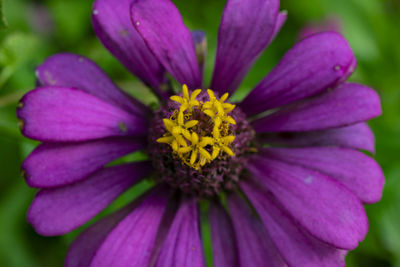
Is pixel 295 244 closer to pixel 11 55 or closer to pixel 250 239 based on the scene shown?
pixel 250 239

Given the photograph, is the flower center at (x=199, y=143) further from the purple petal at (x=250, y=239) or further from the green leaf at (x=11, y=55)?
the green leaf at (x=11, y=55)

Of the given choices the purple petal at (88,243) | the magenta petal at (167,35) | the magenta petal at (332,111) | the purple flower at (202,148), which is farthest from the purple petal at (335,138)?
the purple petal at (88,243)

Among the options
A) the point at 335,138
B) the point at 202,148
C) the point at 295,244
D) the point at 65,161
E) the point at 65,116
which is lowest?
the point at 295,244

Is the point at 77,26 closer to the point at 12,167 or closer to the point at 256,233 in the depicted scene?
the point at 12,167

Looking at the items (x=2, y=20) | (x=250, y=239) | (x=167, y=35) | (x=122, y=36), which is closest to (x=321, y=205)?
(x=250, y=239)

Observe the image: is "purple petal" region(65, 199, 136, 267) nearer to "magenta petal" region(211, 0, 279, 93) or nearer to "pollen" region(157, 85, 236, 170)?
"pollen" region(157, 85, 236, 170)

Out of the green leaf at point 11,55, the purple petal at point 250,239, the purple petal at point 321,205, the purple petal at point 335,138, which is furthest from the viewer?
the green leaf at point 11,55

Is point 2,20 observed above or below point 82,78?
above
